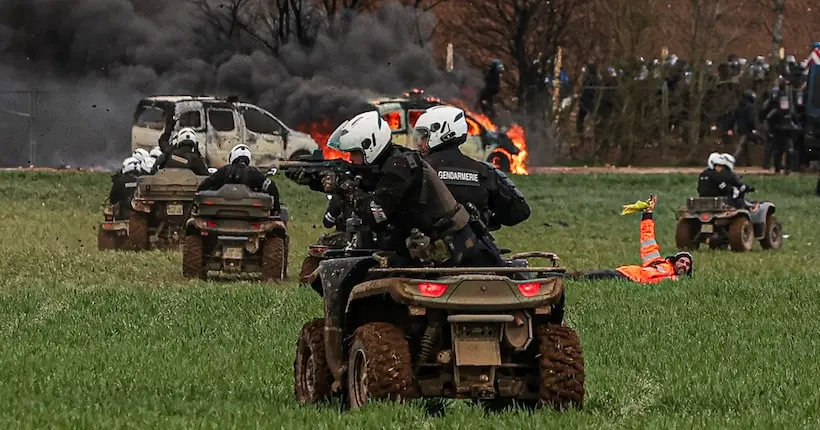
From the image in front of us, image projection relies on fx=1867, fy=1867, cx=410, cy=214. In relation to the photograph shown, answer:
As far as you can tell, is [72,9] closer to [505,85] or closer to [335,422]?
[505,85]

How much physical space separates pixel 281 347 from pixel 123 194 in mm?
14797

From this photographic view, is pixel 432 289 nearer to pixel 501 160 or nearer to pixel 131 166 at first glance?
pixel 131 166

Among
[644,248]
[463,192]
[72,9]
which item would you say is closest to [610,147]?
[72,9]

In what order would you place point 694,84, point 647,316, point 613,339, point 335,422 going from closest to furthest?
1. point 335,422
2. point 613,339
3. point 647,316
4. point 694,84

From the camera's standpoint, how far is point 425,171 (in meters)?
10.6

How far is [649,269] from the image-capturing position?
2192 cm

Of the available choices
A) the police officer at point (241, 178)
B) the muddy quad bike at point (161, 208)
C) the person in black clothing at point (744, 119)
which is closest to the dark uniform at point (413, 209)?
the police officer at point (241, 178)

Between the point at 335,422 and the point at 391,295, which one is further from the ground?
the point at 391,295

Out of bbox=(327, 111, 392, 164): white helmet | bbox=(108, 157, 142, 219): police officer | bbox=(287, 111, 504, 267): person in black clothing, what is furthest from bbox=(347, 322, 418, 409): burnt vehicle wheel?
bbox=(108, 157, 142, 219): police officer

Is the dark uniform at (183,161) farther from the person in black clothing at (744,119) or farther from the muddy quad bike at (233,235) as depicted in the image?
the person in black clothing at (744,119)

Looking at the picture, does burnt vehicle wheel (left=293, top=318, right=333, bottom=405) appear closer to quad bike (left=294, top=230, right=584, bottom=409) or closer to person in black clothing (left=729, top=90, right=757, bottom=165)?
quad bike (left=294, top=230, right=584, bottom=409)

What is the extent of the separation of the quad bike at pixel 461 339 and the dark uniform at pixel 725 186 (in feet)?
62.9

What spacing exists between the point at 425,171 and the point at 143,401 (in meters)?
2.31

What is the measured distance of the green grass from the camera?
10203 mm
